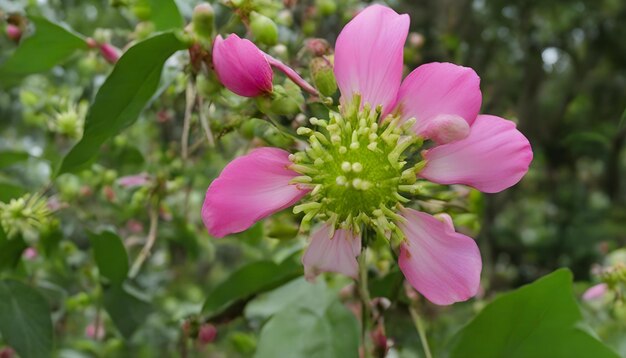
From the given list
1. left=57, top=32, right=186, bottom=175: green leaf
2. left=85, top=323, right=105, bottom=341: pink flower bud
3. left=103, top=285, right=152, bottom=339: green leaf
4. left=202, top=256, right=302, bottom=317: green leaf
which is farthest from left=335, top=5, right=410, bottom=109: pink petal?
left=85, top=323, right=105, bottom=341: pink flower bud

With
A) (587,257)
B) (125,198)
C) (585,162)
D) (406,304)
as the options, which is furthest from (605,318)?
(585,162)

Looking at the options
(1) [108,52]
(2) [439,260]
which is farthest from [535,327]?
(1) [108,52]

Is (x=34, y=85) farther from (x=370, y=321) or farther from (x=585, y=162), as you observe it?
(x=585, y=162)

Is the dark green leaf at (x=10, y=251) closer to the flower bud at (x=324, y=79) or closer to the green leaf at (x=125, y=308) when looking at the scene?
the green leaf at (x=125, y=308)

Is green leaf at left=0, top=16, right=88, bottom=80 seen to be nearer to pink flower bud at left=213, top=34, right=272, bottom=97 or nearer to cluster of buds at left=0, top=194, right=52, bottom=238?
cluster of buds at left=0, top=194, right=52, bottom=238

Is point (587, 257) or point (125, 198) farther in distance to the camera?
point (587, 257)

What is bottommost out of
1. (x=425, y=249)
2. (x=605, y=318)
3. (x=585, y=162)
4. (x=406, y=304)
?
(x=585, y=162)

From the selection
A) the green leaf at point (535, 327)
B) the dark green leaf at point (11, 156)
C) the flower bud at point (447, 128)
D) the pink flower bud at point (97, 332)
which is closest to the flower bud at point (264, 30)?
the flower bud at point (447, 128)
